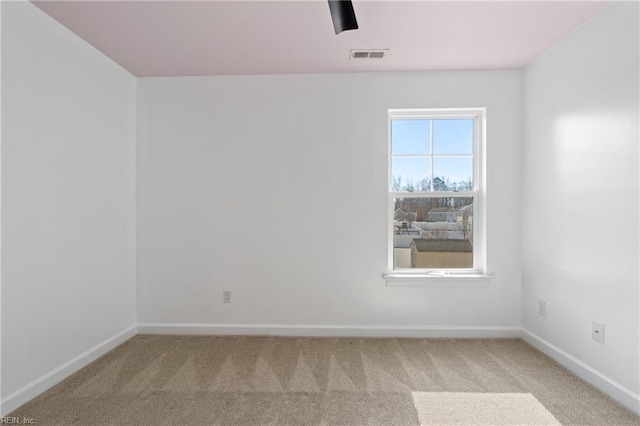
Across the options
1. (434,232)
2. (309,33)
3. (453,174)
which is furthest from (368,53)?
(434,232)

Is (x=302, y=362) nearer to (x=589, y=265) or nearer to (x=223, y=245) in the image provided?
(x=223, y=245)

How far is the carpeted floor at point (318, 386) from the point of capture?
2.01 m

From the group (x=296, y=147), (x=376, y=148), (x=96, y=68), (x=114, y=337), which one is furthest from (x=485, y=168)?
(x=114, y=337)

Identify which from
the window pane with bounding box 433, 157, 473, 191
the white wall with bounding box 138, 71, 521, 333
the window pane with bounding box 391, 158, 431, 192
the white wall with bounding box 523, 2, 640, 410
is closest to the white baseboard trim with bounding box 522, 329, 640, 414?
the white wall with bounding box 523, 2, 640, 410

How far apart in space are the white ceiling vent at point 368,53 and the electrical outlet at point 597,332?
252 cm

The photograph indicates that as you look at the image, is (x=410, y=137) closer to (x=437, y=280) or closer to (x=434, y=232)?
(x=434, y=232)

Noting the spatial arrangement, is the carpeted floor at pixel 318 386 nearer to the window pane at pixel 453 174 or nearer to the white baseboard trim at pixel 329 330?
the white baseboard trim at pixel 329 330

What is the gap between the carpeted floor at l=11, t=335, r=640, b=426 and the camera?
201 cm

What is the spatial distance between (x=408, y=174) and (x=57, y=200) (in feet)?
9.46

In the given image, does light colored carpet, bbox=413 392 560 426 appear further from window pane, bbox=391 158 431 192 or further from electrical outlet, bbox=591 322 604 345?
window pane, bbox=391 158 431 192

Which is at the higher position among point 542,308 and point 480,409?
point 542,308

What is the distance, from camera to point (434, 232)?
3.36 m

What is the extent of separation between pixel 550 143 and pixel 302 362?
8.79 ft

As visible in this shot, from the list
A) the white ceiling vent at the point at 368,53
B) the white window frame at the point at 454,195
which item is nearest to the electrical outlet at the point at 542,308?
the white window frame at the point at 454,195
